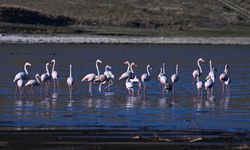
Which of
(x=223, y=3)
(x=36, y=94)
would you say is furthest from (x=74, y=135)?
(x=223, y=3)

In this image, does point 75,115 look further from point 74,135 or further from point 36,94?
point 36,94

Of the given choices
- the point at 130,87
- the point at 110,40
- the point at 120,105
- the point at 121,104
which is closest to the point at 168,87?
the point at 130,87

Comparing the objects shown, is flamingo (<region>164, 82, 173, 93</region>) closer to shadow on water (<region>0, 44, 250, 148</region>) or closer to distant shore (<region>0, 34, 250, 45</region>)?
shadow on water (<region>0, 44, 250, 148</region>)

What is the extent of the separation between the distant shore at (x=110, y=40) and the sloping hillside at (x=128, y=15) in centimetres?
657

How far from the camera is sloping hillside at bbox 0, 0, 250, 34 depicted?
71562mm

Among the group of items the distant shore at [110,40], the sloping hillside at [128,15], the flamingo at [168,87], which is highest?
the sloping hillside at [128,15]

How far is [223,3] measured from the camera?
84.8 meters

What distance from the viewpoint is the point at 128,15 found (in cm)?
7781

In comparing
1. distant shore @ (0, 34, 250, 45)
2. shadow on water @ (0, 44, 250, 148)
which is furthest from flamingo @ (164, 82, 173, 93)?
distant shore @ (0, 34, 250, 45)

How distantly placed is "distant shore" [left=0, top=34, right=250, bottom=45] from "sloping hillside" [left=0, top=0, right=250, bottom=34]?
6574 millimetres

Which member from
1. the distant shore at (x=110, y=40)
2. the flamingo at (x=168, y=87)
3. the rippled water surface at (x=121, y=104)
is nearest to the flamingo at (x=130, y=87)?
the rippled water surface at (x=121, y=104)

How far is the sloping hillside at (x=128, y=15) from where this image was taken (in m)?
71.6

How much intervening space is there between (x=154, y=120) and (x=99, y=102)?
4.32 m

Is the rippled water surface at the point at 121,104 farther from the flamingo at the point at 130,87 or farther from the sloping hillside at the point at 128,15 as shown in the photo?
the sloping hillside at the point at 128,15
